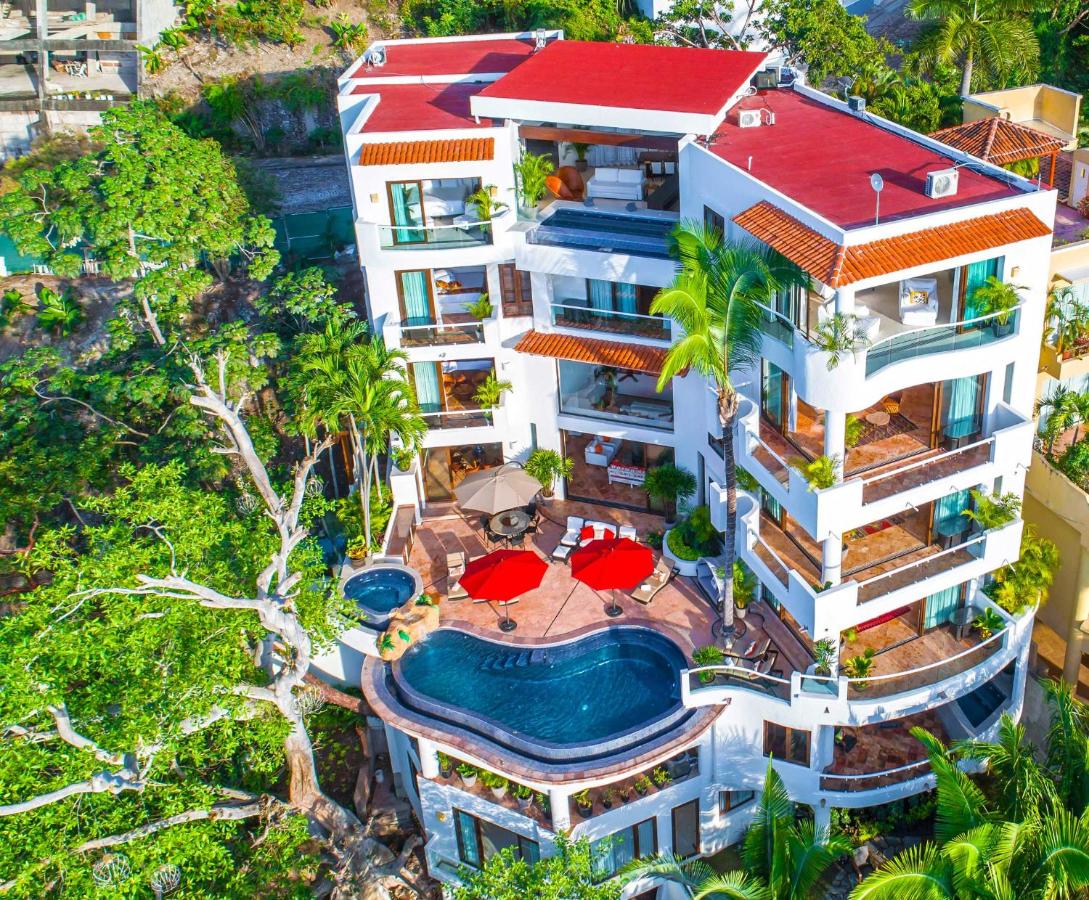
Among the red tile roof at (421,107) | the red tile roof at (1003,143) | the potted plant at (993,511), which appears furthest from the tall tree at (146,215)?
the potted plant at (993,511)

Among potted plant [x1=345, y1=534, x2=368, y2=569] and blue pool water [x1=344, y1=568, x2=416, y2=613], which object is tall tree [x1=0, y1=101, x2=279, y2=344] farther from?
blue pool water [x1=344, y1=568, x2=416, y2=613]

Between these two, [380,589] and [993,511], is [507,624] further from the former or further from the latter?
[993,511]

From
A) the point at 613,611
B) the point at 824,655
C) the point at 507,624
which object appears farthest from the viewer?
the point at 613,611

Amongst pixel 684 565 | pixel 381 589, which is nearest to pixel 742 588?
pixel 684 565

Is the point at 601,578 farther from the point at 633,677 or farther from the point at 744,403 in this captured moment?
the point at 744,403

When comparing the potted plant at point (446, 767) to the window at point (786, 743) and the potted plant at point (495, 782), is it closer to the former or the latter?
the potted plant at point (495, 782)

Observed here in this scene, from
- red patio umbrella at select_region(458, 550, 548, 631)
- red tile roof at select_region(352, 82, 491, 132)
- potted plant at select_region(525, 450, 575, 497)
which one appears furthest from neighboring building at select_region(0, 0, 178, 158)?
red patio umbrella at select_region(458, 550, 548, 631)
